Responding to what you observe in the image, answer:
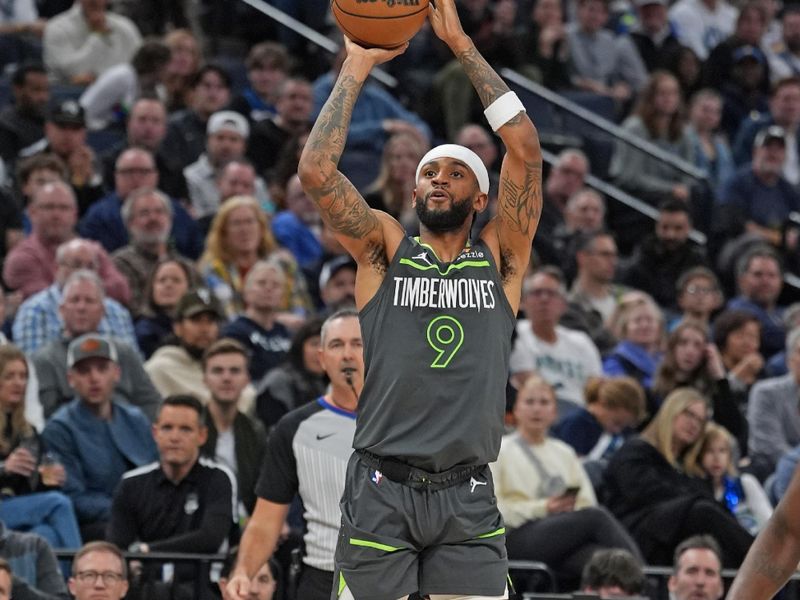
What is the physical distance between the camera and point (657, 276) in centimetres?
1362

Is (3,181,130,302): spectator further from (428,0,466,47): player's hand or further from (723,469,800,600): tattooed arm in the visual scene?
(723,469,800,600): tattooed arm

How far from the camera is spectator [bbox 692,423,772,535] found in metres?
10.1

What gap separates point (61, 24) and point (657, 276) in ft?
17.1

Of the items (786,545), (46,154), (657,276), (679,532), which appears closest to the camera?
(786,545)

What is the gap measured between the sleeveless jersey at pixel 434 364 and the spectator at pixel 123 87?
8.34 metres

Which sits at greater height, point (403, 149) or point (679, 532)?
point (403, 149)

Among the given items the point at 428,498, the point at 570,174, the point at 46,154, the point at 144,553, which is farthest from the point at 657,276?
the point at 428,498

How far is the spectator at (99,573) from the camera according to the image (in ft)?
25.4

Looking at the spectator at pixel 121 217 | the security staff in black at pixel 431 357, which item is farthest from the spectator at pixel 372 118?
the security staff in black at pixel 431 357

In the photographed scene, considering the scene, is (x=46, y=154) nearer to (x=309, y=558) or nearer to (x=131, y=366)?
(x=131, y=366)

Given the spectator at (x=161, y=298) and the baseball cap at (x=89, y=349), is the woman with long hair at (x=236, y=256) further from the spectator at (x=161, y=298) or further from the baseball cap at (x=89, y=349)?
the baseball cap at (x=89, y=349)

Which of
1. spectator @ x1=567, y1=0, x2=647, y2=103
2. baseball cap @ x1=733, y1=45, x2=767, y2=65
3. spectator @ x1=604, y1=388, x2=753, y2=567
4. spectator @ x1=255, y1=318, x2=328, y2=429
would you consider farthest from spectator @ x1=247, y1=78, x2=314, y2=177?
baseball cap @ x1=733, y1=45, x2=767, y2=65

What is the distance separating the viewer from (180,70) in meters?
14.0

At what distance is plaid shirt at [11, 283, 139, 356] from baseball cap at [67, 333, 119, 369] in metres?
0.59
